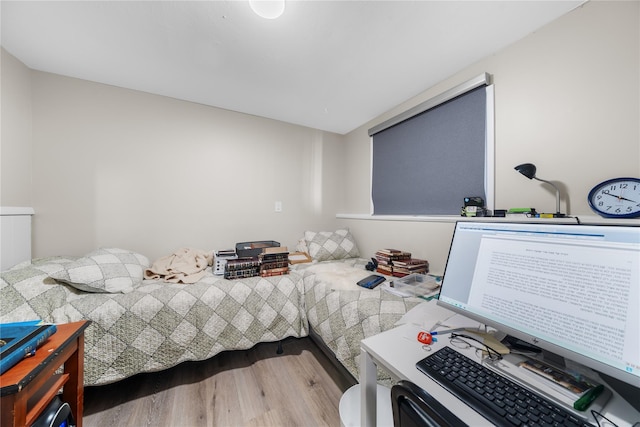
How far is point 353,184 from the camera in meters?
2.97

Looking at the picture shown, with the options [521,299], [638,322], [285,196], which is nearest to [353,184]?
[285,196]

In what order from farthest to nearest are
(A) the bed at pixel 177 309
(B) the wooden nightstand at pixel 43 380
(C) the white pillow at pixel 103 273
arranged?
(C) the white pillow at pixel 103 273 → (A) the bed at pixel 177 309 → (B) the wooden nightstand at pixel 43 380

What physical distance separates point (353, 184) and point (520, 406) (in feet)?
8.47

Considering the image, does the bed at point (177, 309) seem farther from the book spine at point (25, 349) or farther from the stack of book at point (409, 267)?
the book spine at point (25, 349)

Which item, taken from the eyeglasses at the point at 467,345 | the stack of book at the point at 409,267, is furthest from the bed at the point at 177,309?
the eyeglasses at the point at 467,345

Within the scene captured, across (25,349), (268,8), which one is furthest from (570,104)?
(25,349)

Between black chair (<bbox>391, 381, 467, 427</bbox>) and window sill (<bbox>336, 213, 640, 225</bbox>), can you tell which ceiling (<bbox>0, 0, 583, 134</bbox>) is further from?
black chair (<bbox>391, 381, 467, 427</bbox>)

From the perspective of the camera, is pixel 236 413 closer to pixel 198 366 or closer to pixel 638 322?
pixel 198 366

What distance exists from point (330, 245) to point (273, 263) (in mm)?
789

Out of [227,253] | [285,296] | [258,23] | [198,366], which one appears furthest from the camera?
[227,253]

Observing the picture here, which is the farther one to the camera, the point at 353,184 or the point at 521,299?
the point at 353,184

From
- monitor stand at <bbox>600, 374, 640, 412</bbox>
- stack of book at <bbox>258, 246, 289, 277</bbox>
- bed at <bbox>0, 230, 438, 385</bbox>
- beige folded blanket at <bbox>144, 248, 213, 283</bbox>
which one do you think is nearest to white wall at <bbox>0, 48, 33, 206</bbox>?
bed at <bbox>0, 230, 438, 385</bbox>

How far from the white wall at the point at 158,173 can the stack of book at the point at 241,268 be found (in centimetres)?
64

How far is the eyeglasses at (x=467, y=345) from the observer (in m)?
0.74
